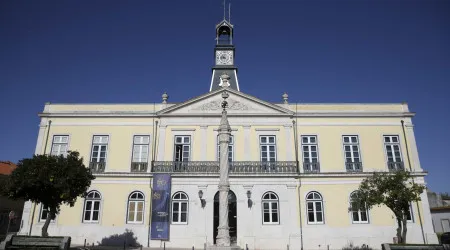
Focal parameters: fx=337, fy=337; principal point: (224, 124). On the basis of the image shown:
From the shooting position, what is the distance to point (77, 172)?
1535cm

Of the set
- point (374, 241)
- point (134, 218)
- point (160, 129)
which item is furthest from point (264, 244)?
point (160, 129)

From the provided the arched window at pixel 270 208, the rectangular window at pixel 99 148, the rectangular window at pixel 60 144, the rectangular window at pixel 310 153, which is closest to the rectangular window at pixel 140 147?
the rectangular window at pixel 99 148

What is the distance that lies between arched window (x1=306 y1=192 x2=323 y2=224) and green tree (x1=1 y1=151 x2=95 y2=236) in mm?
12728

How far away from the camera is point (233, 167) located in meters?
20.6

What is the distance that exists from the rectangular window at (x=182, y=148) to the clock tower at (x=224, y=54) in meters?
6.79

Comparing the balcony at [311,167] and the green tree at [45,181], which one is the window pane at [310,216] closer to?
the balcony at [311,167]

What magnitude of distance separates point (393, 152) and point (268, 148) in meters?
7.95

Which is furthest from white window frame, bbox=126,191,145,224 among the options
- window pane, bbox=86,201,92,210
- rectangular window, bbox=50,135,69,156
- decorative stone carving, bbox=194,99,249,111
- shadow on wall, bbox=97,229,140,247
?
decorative stone carving, bbox=194,99,249,111

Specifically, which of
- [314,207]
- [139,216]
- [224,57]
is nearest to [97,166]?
[139,216]

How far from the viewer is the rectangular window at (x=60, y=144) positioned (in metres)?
21.7

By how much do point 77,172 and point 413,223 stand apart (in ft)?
61.2

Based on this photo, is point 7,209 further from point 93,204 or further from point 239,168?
point 239,168

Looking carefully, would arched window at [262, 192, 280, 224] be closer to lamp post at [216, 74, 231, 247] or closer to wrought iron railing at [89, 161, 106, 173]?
lamp post at [216, 74, 231, 247]

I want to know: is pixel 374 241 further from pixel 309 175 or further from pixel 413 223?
pixel 309 175
